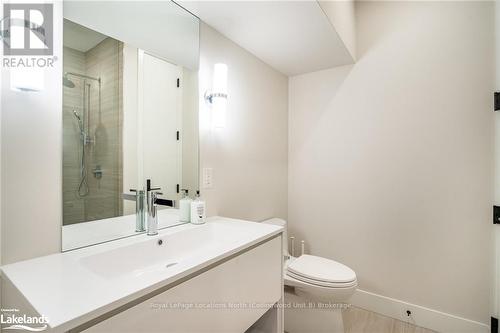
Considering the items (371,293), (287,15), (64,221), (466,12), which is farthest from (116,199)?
(466,12)

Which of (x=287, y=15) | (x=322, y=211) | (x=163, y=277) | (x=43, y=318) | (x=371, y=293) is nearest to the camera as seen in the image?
(x=43, y=318)

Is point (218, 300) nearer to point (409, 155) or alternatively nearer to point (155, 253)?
point (155, 253)

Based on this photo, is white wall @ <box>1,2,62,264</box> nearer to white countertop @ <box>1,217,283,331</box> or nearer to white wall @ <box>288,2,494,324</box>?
white countertop @ <box>1,217,283,331</box>

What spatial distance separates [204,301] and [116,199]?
0.63 metres

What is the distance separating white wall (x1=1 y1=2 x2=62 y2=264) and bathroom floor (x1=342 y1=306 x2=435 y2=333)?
1873mm

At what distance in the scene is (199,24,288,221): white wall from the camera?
5.19 ft

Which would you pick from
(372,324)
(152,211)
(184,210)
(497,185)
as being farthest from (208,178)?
(497,185)

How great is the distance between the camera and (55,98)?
0.91m

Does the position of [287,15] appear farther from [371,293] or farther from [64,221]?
[371,293]

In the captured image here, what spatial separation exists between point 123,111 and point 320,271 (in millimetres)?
1468

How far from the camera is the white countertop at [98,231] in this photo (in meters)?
0.95

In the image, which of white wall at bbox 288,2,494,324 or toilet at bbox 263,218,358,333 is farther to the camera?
white wall at bbox 288,2,494,324

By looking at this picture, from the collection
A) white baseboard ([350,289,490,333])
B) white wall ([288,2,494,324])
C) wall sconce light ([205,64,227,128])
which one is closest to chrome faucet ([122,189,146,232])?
wall sconce light ([205,64,227,128])

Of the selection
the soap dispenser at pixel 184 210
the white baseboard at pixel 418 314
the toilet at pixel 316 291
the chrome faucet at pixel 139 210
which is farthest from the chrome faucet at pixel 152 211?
the white baseboard at pixel 418 314
